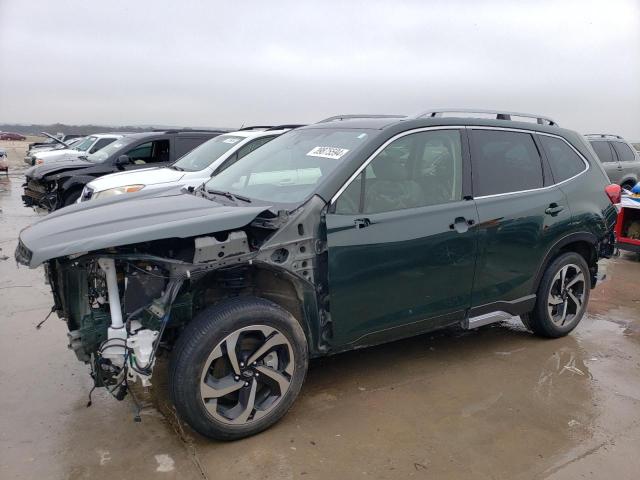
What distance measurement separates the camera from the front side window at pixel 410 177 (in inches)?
135

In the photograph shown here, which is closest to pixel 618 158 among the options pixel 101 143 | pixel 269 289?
pixel 269 289

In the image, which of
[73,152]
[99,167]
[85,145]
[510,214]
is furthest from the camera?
[85,145]

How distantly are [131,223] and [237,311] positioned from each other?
2.57ft

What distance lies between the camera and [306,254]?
3.21 m

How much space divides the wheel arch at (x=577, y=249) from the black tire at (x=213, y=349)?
2.31 m

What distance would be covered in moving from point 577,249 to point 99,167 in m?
7.97

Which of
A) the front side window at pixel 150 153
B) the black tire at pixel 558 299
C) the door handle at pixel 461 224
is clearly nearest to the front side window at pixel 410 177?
the door handle at pixel 461 224

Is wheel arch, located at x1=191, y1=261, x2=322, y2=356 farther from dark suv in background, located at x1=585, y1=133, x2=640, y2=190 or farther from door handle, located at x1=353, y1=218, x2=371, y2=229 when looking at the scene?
dark suv in background, located at x1=585, y1=133, x2=640, y2=190

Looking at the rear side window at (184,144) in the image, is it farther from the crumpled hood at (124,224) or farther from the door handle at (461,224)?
the door handle at (461,224)

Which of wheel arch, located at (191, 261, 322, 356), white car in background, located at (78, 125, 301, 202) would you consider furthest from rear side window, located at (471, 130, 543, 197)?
white car in background, located at (78, 125, 301, 202)

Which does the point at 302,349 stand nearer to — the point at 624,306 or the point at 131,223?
the point at 131,223

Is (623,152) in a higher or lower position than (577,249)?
higher

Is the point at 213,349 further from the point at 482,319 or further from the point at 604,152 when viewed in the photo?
the point at 604,152

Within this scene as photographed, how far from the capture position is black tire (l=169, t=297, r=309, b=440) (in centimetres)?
288
